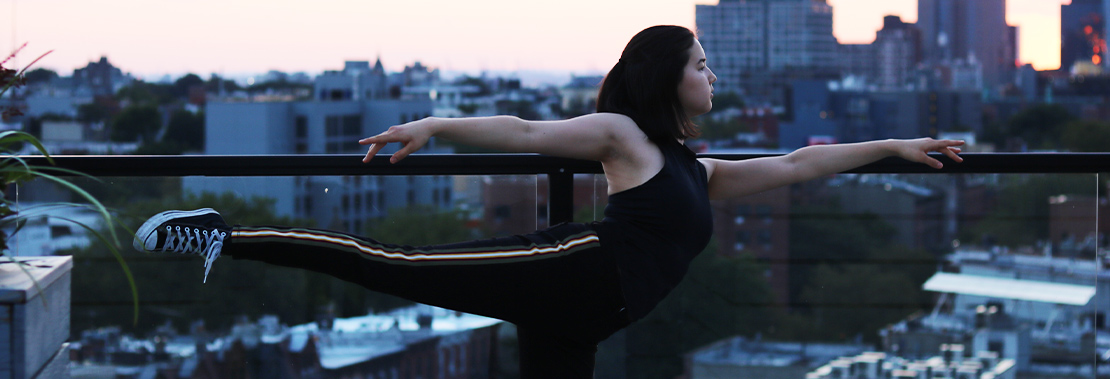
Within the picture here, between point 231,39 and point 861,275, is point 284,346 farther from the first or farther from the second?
point 231,39

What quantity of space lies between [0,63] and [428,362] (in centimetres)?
122

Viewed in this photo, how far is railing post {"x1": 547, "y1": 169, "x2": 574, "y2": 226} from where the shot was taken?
2.28 meters

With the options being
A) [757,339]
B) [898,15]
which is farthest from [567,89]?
[757,339]

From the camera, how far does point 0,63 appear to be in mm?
1823

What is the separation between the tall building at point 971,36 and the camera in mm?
92875

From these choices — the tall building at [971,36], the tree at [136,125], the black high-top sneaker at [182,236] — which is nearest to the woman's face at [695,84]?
the black high-top sneaker at [182,236]

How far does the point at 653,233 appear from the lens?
1.86 m

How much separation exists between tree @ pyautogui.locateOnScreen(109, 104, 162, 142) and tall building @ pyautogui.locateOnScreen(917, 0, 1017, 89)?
72.2m

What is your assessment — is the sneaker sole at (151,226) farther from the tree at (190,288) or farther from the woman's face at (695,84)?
the woman's face at (695,84)

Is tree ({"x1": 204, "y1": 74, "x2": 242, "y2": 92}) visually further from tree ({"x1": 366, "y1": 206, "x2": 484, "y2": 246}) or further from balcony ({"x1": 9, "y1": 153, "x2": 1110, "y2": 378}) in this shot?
balcony ({"x1": 9, "y1": 153, "x2": 1110, "y2": 378})

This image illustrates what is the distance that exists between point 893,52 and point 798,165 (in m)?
97.1

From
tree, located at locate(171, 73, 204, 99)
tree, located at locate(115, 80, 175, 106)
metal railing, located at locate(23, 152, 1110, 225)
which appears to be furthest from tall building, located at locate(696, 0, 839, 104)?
metal railing, located at locate(23, 152, 1110, 225)

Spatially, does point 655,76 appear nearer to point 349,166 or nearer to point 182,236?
point 349,166

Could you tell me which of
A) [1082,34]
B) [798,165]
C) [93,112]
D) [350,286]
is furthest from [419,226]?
[1082,34]
